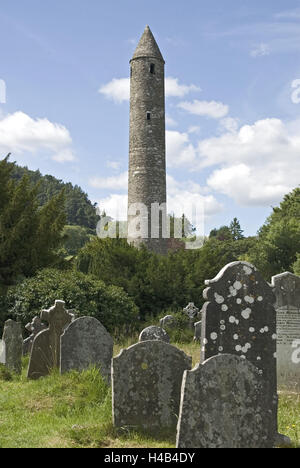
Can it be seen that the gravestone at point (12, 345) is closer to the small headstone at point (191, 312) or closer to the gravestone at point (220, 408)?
the gravestone at point (220, 408)

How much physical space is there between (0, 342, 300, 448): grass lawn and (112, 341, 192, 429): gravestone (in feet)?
0.50

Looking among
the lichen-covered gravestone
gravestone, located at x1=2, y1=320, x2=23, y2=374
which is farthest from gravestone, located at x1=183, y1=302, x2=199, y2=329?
the lichen-covered gravestone

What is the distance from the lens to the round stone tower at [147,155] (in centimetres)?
2628

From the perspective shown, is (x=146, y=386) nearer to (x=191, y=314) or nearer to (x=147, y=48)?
(x=191, y=314)

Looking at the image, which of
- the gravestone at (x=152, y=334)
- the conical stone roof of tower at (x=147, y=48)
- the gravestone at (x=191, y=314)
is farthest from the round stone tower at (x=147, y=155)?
the gravestone at (x=152, y=334)

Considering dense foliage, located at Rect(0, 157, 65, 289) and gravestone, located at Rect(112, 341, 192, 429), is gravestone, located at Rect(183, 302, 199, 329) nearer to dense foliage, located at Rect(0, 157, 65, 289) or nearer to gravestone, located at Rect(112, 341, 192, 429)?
dense foliage, located at Rect(0, 157, 65, 289)

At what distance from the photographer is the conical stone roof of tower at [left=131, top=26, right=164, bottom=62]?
26.8 meters

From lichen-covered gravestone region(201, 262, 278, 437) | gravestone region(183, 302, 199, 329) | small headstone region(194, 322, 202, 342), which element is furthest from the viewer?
gravestone region(183, 302, 199, 329)

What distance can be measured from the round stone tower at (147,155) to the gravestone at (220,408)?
2195 cm

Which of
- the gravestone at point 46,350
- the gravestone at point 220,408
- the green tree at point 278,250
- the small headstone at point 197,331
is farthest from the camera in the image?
the green tree at point 278,250

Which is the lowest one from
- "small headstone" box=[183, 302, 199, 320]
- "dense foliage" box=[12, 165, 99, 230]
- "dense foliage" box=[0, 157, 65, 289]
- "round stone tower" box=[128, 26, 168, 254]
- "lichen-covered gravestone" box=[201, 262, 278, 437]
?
"small headstone" box=[183, 302, 199, 320]

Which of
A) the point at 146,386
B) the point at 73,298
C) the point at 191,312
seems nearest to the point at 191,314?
the point at 191,312

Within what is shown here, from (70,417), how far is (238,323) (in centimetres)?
223
